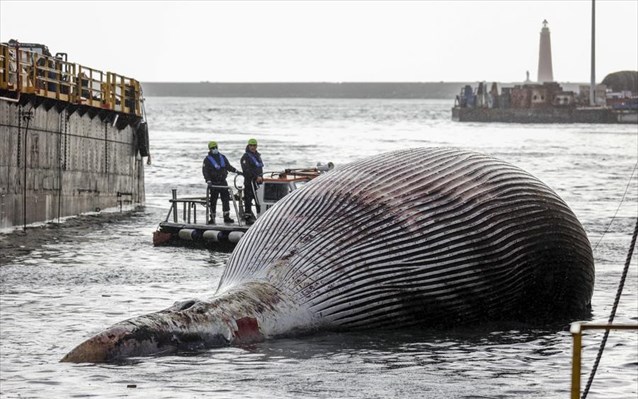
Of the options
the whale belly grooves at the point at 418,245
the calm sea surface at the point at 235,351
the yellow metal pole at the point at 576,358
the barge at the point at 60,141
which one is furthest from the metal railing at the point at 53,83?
the yellow metal pole at the point at 576,358

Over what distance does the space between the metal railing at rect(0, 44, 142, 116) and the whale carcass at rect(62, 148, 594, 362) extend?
17490 millimetres

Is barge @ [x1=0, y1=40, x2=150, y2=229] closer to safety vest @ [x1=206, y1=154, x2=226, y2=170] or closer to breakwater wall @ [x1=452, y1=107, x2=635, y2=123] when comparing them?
safety vest @ [x1=206, y1=154, x2=226, y2=170]

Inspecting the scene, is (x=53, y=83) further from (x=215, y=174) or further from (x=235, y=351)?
(x=235, y=351)

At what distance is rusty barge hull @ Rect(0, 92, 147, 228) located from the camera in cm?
3175

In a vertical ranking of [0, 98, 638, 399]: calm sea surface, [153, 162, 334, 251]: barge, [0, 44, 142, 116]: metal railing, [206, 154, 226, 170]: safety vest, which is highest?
[0, 44, 142, 116]: metal railing

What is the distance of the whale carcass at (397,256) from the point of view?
1394cm

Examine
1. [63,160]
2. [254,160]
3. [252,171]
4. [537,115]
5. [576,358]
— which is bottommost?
[576,358]

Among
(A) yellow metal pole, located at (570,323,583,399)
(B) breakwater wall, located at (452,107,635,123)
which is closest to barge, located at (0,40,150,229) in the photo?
(A) yellow metal pole, located at (570,323,583,399)

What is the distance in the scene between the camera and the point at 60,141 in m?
36.6

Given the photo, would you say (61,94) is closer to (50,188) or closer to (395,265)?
(50,188)

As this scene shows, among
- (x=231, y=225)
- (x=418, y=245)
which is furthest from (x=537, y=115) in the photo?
(x=418, y=245)

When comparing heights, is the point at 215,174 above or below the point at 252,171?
below

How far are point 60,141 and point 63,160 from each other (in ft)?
1.65

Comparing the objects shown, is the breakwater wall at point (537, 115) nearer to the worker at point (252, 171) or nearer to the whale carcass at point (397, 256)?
the worker at point (252, 171)
